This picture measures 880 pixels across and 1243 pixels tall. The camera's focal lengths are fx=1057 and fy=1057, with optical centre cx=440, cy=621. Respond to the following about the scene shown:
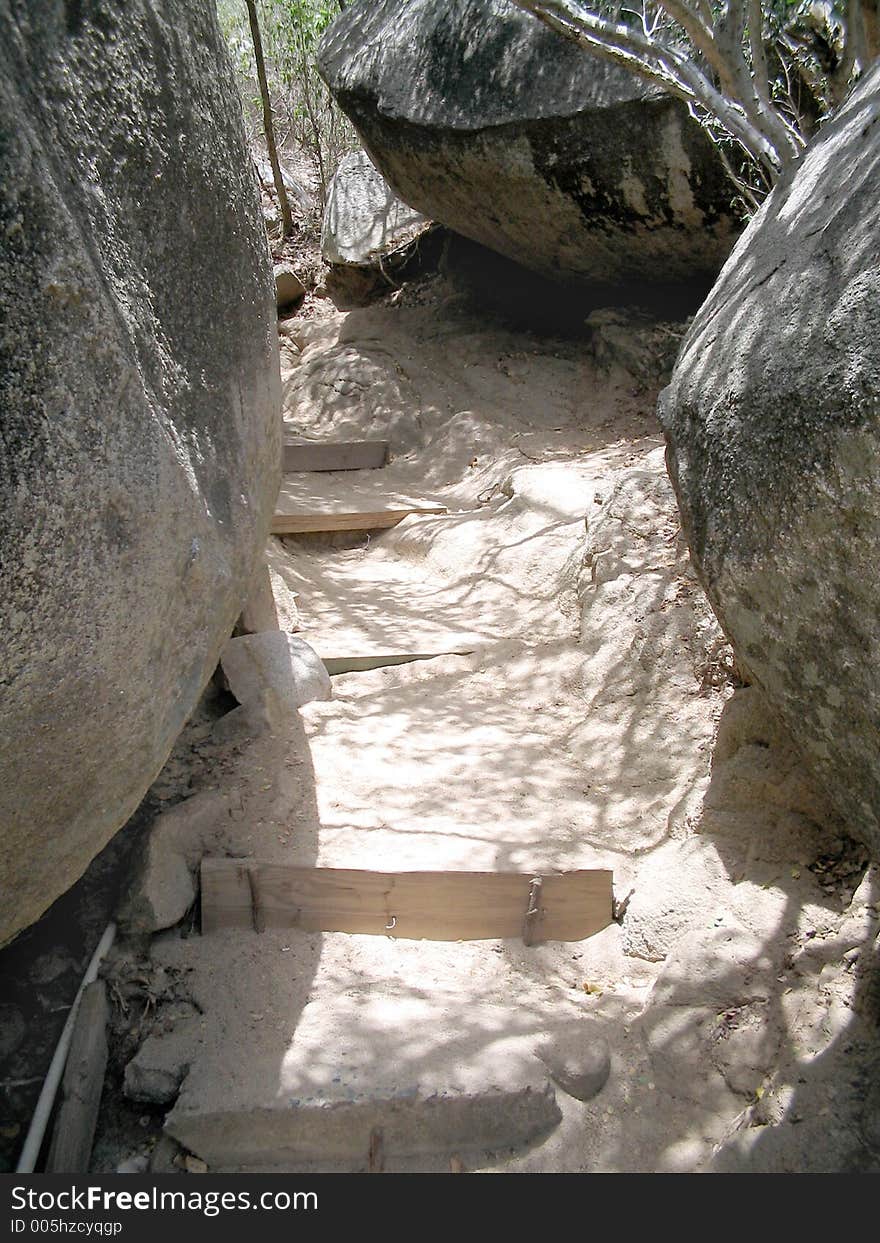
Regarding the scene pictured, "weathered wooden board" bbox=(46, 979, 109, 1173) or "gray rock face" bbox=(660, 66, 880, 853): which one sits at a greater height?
"gray rock face" bbox=(660, 66, 880, 853)

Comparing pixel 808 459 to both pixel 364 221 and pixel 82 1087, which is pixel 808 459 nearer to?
pixel 82 1087

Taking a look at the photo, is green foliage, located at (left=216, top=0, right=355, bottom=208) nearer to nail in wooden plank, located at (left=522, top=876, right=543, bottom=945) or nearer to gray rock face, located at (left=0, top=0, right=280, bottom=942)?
gray rock face, located at (left=0, top=0, right=280, bottom=942)

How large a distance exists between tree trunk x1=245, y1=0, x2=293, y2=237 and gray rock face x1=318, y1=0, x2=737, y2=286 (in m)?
2.53

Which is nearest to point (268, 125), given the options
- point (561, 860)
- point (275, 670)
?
point (275, 670)

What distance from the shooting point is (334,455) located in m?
6.98

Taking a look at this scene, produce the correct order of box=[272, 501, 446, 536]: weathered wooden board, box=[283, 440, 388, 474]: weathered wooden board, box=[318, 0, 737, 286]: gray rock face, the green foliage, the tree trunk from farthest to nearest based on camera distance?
1. the green foliage
2. the tree trunk
3. box=[283, 440, 388, 474]: weathered wooden board
4. box=[318, 0, 737, 286]: gray rock face
5. box=[272, 501, 446, 536]: weathered wooden board

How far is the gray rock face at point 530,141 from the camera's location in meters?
5.92

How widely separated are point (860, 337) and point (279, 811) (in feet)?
6.92

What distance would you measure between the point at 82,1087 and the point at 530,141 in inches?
221

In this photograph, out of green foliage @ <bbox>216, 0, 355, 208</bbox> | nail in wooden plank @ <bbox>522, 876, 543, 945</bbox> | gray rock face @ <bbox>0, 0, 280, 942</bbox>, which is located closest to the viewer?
gray rock face @ <bbox>0, 0, 280, 942</bbox>

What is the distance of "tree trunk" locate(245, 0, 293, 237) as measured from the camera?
9383 mm

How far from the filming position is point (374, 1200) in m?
2.04

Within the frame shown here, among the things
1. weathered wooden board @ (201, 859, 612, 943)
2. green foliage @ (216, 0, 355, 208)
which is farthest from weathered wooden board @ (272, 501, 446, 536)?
green foliage @ (216, 0, 355, 208)

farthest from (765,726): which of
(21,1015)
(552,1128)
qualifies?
(21,1015)
